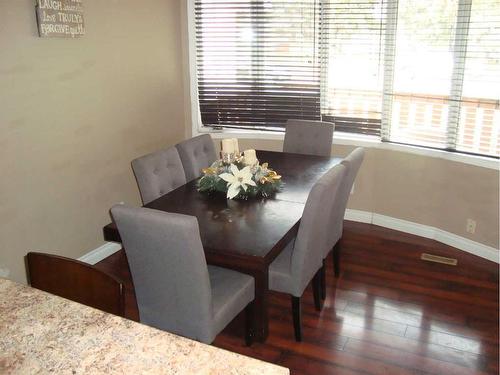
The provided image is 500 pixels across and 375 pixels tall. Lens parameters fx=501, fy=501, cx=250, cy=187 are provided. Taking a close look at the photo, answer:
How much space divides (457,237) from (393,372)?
1836mm

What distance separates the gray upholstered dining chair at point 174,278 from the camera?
2.08 metres

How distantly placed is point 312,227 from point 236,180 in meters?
0.56

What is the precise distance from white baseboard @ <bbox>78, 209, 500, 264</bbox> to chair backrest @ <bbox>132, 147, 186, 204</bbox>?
1.04 m

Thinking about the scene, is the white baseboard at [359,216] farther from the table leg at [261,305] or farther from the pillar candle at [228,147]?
the table leg at [261,305]

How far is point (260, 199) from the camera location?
2979mm

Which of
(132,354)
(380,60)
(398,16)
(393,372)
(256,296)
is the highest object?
(398,16)

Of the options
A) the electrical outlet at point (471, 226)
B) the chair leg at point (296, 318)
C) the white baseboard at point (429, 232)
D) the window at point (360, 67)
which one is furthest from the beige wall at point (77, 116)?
the electrical outlet at point (471, 226)

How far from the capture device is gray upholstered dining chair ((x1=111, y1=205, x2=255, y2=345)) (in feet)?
6.82

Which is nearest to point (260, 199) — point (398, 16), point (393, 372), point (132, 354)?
point (393, 372)

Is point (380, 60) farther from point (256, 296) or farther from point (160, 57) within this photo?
point (256, 296)

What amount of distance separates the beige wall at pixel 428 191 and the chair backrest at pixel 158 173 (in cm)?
166

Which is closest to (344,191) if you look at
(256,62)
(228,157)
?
(228,157)

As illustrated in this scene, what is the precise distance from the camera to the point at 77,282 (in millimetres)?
1609

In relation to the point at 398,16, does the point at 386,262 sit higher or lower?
lower
